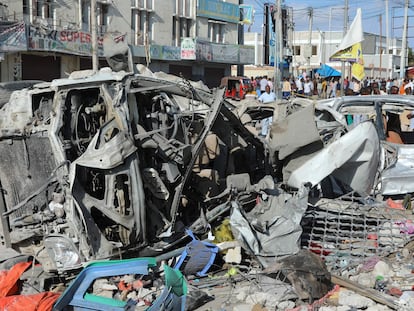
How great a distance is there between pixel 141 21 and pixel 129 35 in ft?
6.77

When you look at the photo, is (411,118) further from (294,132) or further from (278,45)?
(278,45)

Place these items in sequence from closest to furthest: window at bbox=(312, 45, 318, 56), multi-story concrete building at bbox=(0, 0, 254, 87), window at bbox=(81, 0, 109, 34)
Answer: multi-story concrete building at bbox=(0, 0, 254, 87) → window at bbox=(81, 0, 109, 34) → window at bbox=(312, 45, 318, 56)

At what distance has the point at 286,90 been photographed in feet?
90.6

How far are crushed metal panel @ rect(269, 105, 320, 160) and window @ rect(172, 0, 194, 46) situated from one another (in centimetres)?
3372

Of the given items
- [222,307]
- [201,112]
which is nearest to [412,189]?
[201,112]

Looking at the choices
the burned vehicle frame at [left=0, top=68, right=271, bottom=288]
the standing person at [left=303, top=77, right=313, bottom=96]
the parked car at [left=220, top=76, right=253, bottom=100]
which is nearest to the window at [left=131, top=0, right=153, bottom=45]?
the parked car at [left=220, top=76, right=253, bottom=100]

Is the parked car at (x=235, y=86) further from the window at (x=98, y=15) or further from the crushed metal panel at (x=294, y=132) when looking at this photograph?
the crushed metal panel at (x=294, y=132)

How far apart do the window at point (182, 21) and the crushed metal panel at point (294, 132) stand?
33725 millimetres

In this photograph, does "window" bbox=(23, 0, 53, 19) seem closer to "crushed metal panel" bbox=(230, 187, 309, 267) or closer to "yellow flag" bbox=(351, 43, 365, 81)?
"yellow flag" bbox=(351, 43, 365, 81)

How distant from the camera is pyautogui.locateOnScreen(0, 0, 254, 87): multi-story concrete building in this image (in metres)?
28.1

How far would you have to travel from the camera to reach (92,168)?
17.6 ft

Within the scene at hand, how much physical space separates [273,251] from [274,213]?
1.78ft

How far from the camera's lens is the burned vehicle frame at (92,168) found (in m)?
5.21

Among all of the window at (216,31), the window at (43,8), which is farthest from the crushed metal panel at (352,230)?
the window at (216,31)
